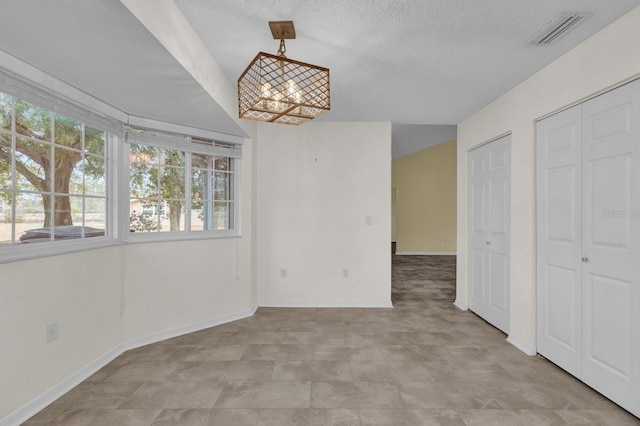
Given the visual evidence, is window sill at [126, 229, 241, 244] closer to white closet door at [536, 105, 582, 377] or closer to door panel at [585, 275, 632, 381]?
white closet door at [536, 105, 582, 377]

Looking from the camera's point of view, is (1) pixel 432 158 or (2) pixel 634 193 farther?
(1) pixel 432 158

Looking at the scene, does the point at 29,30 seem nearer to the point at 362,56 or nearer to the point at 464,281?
the point at 362,56

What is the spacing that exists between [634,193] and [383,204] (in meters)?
2.44

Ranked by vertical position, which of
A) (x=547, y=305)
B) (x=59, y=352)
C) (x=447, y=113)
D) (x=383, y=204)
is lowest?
(x=59, y=352)

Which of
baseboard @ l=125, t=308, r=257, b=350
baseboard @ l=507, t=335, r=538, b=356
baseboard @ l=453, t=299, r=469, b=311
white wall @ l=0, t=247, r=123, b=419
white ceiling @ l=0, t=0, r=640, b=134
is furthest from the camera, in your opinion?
baseboard @ l=453, t=299, r=469, b=311

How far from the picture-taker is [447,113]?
375 cm

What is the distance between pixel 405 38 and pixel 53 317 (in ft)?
10.0

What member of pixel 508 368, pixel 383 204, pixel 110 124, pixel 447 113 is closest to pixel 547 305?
pixel 508 368

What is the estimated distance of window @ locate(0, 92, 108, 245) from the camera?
74.9 inches

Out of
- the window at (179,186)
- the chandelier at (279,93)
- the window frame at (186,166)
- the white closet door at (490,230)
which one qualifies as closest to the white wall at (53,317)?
the window frame at (186,166)

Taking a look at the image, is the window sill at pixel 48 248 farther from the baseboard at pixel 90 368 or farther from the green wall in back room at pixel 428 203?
the green wall in back room at pixel 428 203

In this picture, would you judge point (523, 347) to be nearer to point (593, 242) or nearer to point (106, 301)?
point (593, 242)

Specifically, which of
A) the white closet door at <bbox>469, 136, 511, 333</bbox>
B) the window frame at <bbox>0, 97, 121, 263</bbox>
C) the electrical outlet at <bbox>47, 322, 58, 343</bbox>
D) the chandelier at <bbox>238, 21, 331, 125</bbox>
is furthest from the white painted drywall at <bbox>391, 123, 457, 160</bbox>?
the electrical outlet at <bbox>47, 322, 58, 343</bbox>

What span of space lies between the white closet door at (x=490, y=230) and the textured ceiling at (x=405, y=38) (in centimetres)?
73
